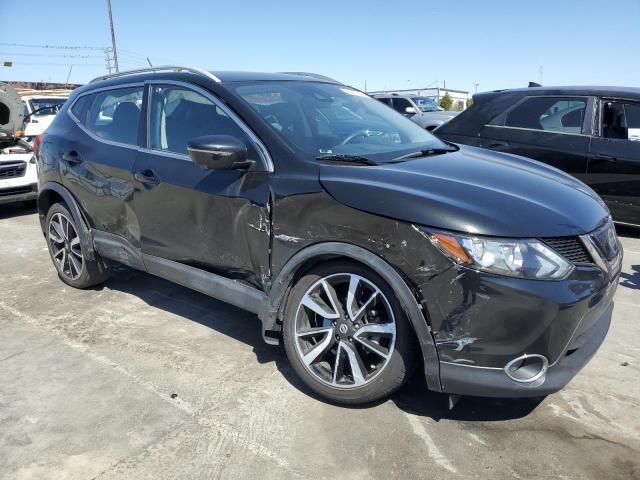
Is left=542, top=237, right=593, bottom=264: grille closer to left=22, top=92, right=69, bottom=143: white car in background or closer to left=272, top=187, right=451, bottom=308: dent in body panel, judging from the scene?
left=272, top=187, right=451, bottom=308: dent in body panel

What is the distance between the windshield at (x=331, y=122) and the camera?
304 cm

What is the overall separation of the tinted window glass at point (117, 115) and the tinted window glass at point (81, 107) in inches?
2.9

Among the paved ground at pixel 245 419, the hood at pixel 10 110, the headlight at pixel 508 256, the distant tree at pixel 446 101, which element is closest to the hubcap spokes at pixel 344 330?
the paved ground at pixel 245 419

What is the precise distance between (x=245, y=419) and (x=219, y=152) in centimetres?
140

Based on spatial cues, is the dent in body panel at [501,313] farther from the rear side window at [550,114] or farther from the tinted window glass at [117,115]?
the rear side window at [550,114]

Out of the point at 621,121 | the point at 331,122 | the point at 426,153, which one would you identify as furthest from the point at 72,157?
the point at 621,121

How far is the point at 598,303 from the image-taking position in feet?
7.83

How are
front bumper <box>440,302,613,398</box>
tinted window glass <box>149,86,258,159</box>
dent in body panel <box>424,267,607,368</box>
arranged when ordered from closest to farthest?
dent in body panel <box>424,267,607,368</box> → front bumper <box>440,302,613,398</box> → tinted window glass <box>149,86,258,159</box>

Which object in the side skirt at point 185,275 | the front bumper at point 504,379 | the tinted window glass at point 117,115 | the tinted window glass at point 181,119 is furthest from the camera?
the tinted window glass at point 117,115

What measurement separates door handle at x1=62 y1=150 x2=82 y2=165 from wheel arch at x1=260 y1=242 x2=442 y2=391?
2.23m

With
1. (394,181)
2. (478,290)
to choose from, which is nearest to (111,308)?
(394,181)

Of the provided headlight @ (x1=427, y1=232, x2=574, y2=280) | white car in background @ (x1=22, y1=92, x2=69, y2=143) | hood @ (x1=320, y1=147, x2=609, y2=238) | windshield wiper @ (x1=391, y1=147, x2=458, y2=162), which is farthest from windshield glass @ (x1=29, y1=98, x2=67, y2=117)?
headlight @ (x1=427, y1=232, x2=574, y2=280)

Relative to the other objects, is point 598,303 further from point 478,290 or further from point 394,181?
point 394,181

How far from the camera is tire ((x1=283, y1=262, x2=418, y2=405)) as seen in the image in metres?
2.52
